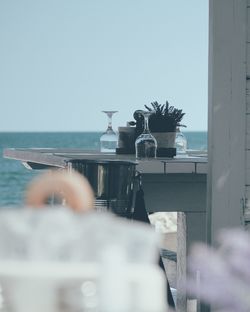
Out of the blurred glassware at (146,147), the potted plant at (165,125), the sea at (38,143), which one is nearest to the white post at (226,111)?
the blurred glassware at (146,147)

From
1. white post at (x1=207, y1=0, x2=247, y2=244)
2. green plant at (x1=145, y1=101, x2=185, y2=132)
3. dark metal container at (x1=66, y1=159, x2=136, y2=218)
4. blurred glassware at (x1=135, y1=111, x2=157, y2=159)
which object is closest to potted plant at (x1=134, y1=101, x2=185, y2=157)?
green plant at (x1=145, y1=101, x2=185, y2=132)

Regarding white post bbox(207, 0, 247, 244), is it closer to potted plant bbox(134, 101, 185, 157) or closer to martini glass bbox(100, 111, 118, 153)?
potted plant bbox(134, 101, 185, 157)

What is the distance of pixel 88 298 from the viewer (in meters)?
1.08

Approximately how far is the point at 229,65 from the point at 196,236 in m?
1.22

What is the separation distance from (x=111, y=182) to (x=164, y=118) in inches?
60.8

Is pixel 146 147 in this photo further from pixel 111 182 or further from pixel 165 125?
pixel 111 182

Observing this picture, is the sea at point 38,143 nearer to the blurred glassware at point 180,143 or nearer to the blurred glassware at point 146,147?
the blurred glassware at point 180,143

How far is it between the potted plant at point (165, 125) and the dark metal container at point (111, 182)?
1387 millimetres

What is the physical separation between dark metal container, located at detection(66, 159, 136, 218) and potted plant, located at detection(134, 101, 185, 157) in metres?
1.39

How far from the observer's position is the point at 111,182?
2930 mm

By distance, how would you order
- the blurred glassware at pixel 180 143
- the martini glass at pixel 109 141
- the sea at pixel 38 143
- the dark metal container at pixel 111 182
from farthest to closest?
the sea at pixel 38 143 → the martini glass at pixel 109 141 → the blurred glassware at pixel 180 143 → the dark metal container at pixel 111 182

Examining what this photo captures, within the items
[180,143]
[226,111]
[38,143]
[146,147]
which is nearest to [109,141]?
[180,143]

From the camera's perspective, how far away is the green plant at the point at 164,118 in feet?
14.5

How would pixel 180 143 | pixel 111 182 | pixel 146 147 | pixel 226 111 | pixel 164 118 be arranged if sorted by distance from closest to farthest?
pixel 111 182 → pixel 226 111 → pixel 146 147 → pixel 164 118 → pixel 180 143
